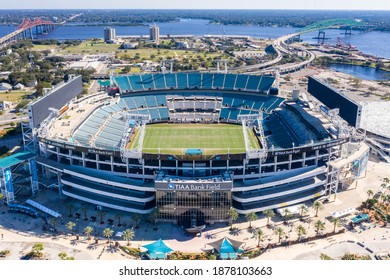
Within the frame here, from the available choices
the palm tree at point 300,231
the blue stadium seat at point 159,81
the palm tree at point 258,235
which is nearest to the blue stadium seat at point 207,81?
the blue stadium seat at point 159,81

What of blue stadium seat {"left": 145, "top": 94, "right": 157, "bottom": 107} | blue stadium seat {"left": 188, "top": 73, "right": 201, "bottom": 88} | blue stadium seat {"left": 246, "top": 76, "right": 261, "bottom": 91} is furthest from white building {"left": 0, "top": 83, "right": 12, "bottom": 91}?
blue stadium seat {"left": 246, "top": 76, "right": 261, "bottom": 91}

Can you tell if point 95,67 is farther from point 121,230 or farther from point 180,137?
point 121,230

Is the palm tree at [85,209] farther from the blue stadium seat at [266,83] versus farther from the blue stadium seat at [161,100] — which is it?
the blue stadium seat at [266,83]

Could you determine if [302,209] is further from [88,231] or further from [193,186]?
[88,231]

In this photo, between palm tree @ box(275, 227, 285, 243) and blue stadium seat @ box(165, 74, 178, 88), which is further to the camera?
blue stadium seat @ box(165, 74, 178, 88)

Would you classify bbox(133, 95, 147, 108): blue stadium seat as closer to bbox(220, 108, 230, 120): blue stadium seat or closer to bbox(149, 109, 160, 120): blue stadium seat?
bbox(149, 109, 160, 120): blue stadium seat
